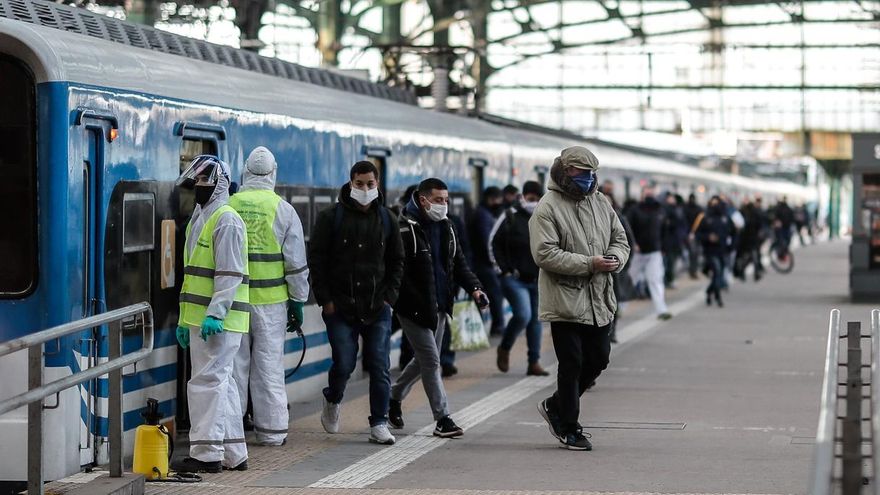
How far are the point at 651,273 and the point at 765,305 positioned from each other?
5455 mm

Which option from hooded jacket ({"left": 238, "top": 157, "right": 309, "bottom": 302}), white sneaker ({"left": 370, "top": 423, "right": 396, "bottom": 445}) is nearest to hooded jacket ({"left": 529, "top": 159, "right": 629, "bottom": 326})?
white sneaker ({"left": 370, "top": 423, "right": 396, "bottom": 445})

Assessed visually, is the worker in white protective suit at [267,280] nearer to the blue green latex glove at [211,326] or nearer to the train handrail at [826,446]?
the blue green latex glove at [211,326]

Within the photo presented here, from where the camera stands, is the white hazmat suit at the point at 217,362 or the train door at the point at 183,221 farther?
the train door at the point at 183,221

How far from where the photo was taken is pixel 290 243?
10.1m

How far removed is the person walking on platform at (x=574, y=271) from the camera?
33.5 ft

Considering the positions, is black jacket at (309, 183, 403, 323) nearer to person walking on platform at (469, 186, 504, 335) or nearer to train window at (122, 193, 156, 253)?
train window at (122, 193, 156, 253)

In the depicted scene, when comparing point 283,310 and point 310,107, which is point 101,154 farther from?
point 310,107

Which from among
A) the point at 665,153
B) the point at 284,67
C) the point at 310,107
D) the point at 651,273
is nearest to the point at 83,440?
the point at 310,107

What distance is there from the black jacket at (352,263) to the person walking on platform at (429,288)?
28 centimetres

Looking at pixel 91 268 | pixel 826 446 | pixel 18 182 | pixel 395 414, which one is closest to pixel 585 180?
pixel 395 414

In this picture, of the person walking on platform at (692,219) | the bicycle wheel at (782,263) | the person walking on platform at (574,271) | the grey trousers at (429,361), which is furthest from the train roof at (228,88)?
the bicycle wheel at (782,263)

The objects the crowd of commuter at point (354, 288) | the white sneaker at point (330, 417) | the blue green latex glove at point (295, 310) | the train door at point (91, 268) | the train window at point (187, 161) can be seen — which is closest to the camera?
the train door at point (91, 268)

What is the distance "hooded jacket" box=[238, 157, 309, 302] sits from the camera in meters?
10.1

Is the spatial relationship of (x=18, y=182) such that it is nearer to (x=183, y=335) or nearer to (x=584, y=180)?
(x=183, y=335)
